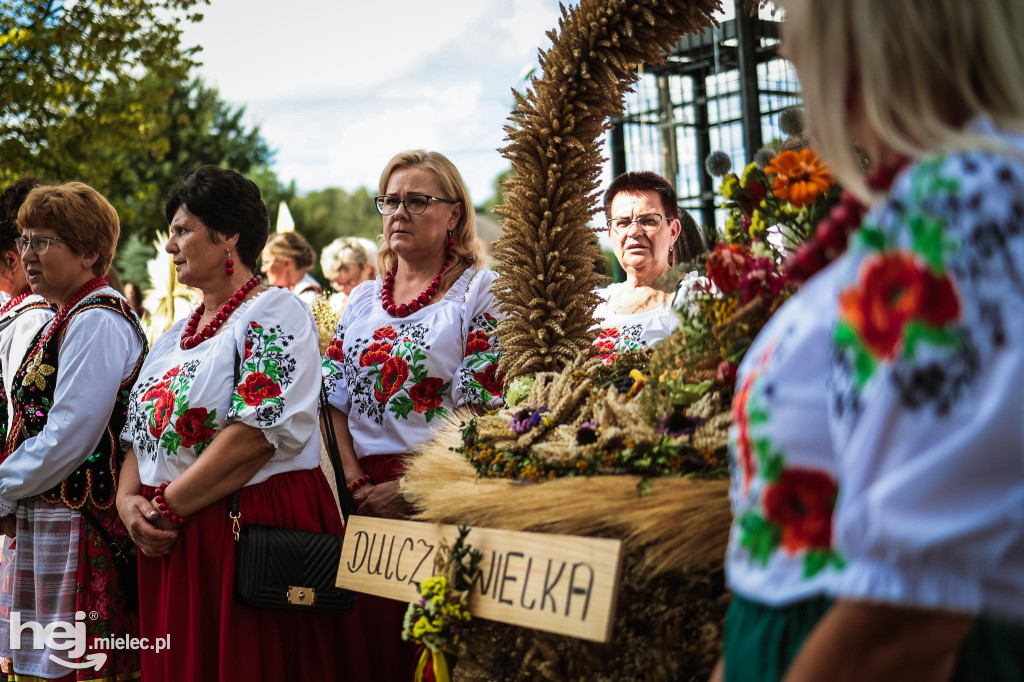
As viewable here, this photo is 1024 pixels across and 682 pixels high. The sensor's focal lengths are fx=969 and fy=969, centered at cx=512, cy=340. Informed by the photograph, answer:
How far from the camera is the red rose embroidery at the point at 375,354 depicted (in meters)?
3.05

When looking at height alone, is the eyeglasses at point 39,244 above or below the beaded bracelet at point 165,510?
above

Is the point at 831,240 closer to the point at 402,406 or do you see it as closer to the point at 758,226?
the point at 758,226

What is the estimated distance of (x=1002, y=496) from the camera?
0.82 meters

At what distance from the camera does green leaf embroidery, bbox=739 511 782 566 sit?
0.99 meters

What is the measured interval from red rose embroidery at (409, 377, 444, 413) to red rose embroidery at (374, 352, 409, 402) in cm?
5

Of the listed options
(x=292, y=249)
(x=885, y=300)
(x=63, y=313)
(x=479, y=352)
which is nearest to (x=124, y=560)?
(x=63, y=313)

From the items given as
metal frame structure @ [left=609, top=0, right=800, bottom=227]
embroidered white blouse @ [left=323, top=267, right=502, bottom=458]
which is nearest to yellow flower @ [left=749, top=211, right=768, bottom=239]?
embroidered white blouse @ [left=323, top=267, right=502, bottom=458]

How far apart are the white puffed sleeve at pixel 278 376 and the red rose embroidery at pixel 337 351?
33cm

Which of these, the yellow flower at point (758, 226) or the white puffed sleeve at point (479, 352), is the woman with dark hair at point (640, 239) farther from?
the yellow flower at point (758, 226)

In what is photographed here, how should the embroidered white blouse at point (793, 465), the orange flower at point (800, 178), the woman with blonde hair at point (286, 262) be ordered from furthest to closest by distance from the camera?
the woman with blonde hair at point (286, 262)
the orange flower at point (800, 178)
the embroidered white blouse at point (793, 465)

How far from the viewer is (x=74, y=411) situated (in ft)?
10.3

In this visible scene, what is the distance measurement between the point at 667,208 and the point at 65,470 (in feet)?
7.62

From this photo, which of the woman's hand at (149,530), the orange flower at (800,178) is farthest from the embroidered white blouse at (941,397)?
the woman's hand at (149,530)

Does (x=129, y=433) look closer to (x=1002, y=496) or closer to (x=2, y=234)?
(x=2, y=234)
